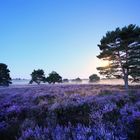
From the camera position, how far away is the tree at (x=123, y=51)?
25.1 meters

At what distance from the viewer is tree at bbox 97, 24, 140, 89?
25078 millimetres

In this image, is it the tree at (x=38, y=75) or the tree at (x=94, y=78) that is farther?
the tree at (x=94, y=78)

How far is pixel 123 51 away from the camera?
25.8 metres

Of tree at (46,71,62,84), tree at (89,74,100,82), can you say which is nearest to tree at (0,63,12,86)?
tree at (46,71,62,84)

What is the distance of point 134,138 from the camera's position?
3.11m

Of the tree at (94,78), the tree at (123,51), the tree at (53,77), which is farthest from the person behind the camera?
the tree at (94,78)

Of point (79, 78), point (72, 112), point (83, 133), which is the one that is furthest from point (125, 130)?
point (79, 78)

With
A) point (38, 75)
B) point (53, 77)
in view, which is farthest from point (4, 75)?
point (53, 77)

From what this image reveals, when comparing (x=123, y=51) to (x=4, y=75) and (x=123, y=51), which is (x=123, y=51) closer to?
(x=123, y=51)

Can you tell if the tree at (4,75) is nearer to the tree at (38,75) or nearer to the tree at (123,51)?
the tree at (38,75)

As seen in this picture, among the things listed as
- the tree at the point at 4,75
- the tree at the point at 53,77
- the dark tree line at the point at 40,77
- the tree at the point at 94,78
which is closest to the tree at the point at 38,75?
the dark tree line at the point at 40,77

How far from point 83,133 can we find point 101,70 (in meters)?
24.5

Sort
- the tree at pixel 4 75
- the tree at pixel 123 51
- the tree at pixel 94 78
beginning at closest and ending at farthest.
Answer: the tree at pixel 123 51, the tree at pixel 4 75, the tree at pixel 94 78

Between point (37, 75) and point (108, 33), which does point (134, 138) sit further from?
point (37, 75)
